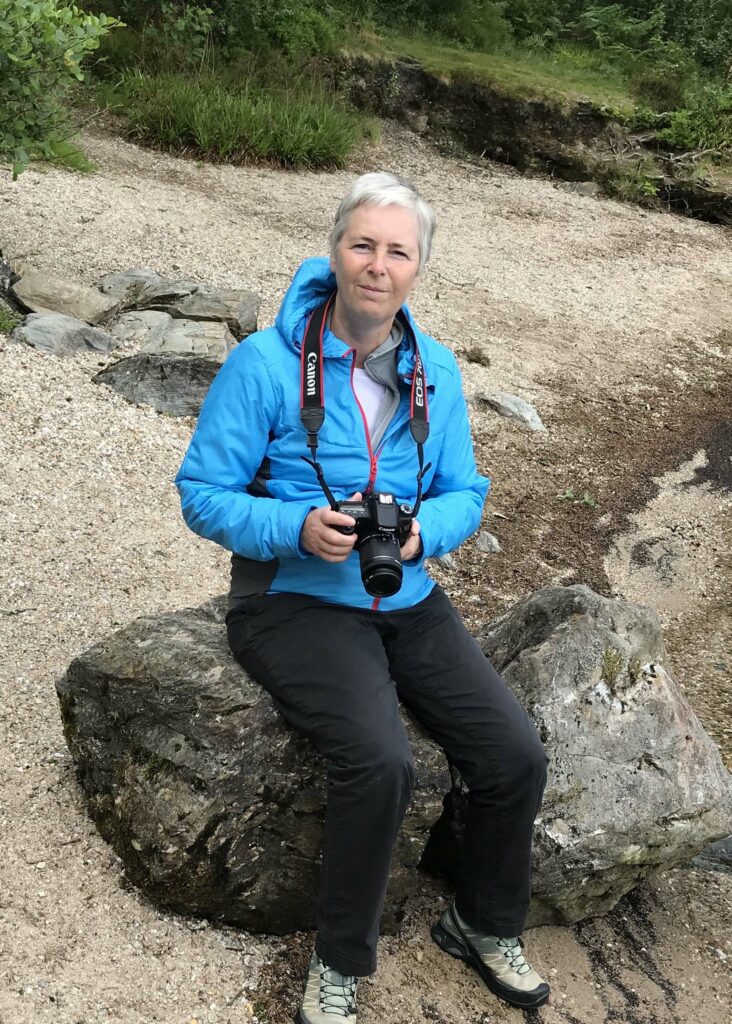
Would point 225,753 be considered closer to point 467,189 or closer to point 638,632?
point 638,632

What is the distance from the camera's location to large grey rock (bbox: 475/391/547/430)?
7.34 metres

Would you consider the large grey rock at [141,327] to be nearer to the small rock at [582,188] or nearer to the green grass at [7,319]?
the green grass at [7,319]

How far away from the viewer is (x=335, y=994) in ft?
9.01

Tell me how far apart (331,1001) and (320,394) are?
158 centimetres

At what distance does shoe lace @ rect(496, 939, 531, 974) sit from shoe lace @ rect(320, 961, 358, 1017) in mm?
500

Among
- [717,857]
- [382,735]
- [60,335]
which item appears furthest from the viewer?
[60,335]

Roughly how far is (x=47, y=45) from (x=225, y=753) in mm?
4945

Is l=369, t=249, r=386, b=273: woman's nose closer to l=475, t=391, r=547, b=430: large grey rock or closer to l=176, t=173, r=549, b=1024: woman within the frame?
l=176, t=173, r=549, b=1024: woman

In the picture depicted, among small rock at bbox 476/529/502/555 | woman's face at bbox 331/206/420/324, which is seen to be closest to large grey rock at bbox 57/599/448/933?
woman's face at bbox 331/206/420/324

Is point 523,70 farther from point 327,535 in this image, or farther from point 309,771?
point 309,771

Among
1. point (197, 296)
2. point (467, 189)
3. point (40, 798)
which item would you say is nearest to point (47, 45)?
point (197, 296)

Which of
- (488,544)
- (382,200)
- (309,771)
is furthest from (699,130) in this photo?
(309,771)

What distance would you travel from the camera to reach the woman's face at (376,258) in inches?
116

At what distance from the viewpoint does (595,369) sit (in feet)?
28.0
